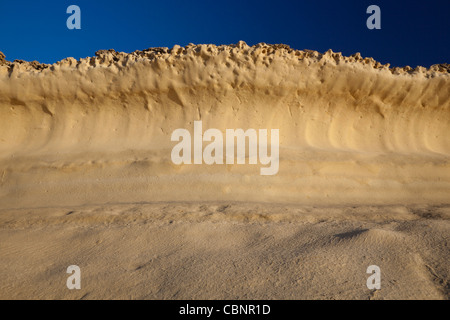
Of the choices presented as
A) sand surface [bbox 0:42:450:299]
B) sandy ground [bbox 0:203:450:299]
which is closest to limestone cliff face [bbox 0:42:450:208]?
sand surface [bbox 0:42:450:299]

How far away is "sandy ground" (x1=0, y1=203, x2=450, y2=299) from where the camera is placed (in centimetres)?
143

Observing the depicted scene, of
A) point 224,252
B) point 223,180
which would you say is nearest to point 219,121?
point 223,180

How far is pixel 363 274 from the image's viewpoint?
149 centimetres

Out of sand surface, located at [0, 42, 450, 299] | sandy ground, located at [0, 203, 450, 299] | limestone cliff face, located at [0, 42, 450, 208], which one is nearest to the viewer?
sandy ground, located at [0, 203, 450, 299]

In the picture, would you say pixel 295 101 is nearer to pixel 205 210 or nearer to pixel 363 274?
pixel 205 210

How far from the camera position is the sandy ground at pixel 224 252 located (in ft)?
4.69

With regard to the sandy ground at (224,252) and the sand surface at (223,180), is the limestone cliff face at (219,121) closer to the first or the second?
the sand surface at (223,180)

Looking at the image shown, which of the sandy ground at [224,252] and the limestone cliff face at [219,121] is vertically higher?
the limestone cliff face at [219,121]

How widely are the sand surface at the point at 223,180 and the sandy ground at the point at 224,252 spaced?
0.04ft

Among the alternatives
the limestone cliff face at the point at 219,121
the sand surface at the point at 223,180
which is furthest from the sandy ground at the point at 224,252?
the limestone cliff face at the point at 219,121

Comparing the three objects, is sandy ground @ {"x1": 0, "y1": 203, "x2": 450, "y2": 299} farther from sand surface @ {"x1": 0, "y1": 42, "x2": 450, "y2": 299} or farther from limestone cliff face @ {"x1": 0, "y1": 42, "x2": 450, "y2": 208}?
limestone cliff face @ {"x1": 0, "y1": 42, "x2": 450, "y2": 208}

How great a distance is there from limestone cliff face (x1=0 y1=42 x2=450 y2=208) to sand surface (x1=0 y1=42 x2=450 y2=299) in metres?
0.02

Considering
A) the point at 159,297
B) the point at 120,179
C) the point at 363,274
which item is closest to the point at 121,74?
the point at 120,179

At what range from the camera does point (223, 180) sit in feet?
10.7
